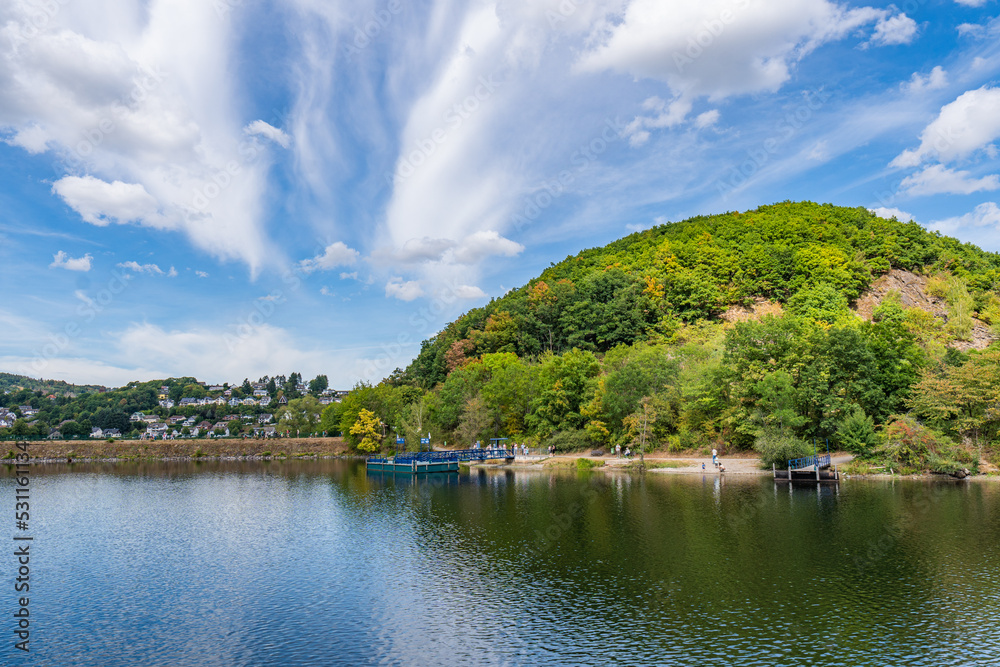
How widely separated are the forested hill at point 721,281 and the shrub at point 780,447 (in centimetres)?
3572

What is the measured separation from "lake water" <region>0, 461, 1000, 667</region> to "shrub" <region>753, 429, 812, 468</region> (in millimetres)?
6256

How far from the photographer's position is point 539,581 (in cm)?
2300

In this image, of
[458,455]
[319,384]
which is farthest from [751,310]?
[319,384]

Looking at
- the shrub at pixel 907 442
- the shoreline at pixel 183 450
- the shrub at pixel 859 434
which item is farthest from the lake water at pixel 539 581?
the shoreline at pixel 183 450

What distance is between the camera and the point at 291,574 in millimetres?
25250

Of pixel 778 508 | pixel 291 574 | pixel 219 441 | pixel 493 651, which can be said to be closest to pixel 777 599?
pixel 493 651

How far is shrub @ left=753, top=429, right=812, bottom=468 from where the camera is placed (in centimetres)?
4862

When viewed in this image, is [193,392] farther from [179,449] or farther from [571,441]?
[571,441]

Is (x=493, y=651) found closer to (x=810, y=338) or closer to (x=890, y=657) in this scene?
(x=890, y=657)

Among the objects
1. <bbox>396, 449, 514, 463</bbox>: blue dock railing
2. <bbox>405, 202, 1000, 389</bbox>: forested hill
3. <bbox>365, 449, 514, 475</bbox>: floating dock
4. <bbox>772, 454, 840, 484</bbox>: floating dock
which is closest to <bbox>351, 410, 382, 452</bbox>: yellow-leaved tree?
<bbox>405, 202, 1000, 389</bbox>: forested hill

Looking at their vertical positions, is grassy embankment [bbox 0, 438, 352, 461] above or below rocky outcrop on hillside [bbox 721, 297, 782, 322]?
below

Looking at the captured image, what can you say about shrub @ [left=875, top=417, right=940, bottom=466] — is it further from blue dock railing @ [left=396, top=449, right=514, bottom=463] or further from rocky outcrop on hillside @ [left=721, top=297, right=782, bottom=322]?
rocky outcrop on hillside @ [left=721, top=297, right=782, bottom=322]

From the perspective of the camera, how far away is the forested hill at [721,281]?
89.6 m

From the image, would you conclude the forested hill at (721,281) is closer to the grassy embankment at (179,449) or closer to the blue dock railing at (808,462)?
the grassy embankment at (179,449)
